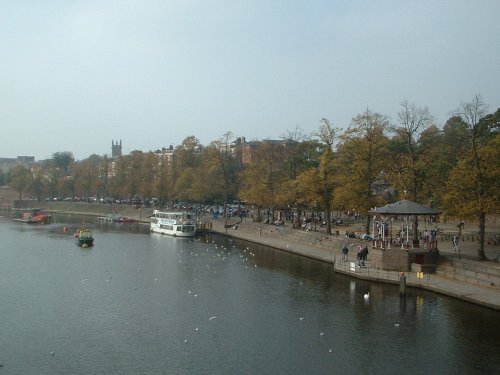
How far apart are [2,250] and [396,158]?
157 feet


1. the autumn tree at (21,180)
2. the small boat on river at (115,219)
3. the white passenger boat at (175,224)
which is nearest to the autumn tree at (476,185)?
the white passenger boat at (175,224)

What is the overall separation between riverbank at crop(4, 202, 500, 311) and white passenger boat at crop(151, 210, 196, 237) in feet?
15.0

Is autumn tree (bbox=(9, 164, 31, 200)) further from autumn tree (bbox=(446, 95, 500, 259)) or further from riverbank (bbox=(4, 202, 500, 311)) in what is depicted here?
autumn tree (bbox=(446, 95, 500, 259))

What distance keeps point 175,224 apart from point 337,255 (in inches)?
1435

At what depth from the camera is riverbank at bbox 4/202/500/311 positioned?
3688 cm

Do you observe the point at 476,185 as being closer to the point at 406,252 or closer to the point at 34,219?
the point at 406,252

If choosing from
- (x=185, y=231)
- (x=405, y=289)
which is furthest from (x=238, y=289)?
(x=185, y=231)

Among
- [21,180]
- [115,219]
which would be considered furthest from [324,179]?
[21,180]

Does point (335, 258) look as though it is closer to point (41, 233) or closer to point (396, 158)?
point (396, 158)

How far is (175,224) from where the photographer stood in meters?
85.8

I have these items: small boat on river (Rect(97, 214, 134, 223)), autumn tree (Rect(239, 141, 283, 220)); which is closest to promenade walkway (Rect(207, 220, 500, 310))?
autumn tree (Rect(239, 141, 283, 220))

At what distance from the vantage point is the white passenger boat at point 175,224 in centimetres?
8431

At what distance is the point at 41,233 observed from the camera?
3543 inches

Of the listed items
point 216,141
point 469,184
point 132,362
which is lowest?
point 132,362
